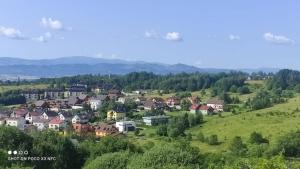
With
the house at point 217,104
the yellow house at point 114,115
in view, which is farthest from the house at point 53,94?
the house at point 217,104

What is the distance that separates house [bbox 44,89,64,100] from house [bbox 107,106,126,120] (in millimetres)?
47634

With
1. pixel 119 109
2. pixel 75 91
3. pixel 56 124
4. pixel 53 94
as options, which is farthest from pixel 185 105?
pixel 53 94

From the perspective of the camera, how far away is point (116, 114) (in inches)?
4205

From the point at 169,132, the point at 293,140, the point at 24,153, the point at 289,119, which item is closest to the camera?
A: the point at 24,153

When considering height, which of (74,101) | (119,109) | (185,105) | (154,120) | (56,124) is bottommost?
(56,124)

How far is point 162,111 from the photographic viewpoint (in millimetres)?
111562

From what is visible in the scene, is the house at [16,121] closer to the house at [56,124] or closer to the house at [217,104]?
the house at [56,124]

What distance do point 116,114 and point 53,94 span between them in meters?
55.7

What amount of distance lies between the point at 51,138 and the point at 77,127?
113ft

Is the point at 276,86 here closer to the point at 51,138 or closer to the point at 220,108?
the point at 220,108

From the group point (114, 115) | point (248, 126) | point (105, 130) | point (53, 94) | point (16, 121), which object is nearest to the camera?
point (248, 126)

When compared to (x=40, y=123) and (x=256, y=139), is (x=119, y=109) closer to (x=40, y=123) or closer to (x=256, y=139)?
(x=40, y=123)

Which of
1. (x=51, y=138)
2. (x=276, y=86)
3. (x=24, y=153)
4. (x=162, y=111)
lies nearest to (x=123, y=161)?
(x=24, y=153)

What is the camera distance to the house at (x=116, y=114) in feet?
347
